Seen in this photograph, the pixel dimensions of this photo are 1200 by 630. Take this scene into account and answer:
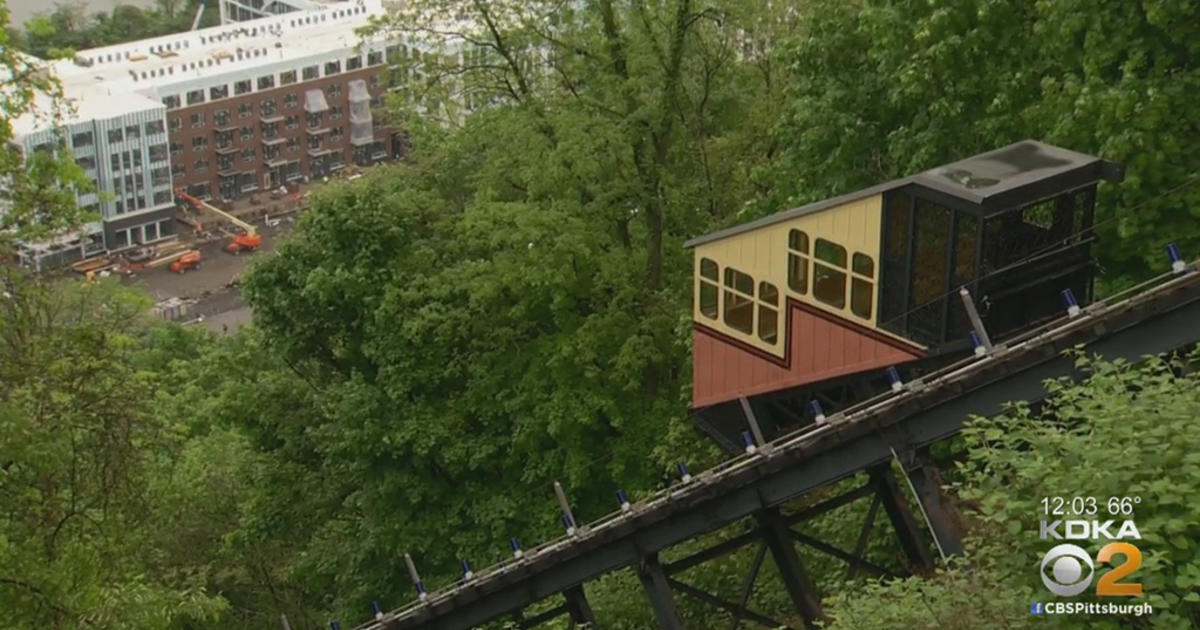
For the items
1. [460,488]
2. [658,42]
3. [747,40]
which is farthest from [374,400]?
[747,40]

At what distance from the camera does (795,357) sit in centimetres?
2053

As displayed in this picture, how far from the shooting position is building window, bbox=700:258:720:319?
21.6 meters

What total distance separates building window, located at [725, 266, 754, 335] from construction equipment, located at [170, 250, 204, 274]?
94.5 m

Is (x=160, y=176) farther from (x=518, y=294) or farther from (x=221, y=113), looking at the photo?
(x=518, y=294)

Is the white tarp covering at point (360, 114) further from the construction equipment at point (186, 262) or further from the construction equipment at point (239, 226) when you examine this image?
the construction equipment at point (186, 262)

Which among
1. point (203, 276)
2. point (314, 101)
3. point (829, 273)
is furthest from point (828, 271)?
point (314, 101)

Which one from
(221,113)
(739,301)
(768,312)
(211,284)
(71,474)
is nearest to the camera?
(71,474)

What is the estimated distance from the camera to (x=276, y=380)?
103 ft

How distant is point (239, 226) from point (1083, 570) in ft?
354

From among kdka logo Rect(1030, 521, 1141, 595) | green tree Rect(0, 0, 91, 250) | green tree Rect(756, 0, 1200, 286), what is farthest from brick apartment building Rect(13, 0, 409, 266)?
kdka logo Rect(1030, 521, 1141, 595)

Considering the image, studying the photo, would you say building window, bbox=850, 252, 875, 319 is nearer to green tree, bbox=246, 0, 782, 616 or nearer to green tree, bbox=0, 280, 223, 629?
green tree, bbox=246, 0, 782, 616

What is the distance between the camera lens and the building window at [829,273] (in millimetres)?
19547

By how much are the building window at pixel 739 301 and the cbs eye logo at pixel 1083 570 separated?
348 inches

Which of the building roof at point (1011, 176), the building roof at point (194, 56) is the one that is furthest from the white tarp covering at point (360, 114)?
the building roof at point (1011, 176)
